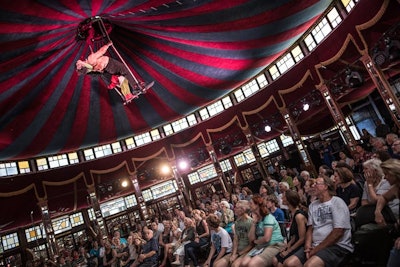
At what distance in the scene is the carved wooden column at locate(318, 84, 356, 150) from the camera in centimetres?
772

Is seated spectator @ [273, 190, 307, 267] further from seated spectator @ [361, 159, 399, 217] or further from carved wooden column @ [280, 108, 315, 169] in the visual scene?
carved wooden column @ [280, 108, 315, 169]

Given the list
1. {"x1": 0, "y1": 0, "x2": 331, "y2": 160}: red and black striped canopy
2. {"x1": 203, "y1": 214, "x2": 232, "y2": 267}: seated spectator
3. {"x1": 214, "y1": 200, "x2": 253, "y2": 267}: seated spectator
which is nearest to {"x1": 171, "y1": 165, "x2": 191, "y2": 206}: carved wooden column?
{"x1": 0, "y1": 0, "x2": 331, "y2": 160}: red and black striped canopy

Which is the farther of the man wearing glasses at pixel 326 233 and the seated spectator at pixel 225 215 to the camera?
the seated spectator at pixel 225 215

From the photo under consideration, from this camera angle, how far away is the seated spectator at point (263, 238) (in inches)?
124

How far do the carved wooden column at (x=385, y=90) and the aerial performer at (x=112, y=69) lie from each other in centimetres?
533

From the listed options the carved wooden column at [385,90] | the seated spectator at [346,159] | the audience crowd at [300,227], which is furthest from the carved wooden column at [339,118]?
the audience crowd at [300,227]

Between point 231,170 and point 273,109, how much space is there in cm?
421

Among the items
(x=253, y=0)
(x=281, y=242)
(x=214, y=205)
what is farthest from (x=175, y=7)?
(x=281, y=242)

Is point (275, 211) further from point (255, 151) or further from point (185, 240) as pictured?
point (255, 151)

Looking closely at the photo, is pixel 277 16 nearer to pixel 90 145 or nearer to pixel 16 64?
pixel 16 64

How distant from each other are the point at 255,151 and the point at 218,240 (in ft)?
23.1

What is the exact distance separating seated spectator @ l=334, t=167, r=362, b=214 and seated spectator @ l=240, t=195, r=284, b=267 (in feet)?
3.43

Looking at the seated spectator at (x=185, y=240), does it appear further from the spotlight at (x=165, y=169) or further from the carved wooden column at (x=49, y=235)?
the spotlight at (x=165, y=169)

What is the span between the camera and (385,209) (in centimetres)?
260
